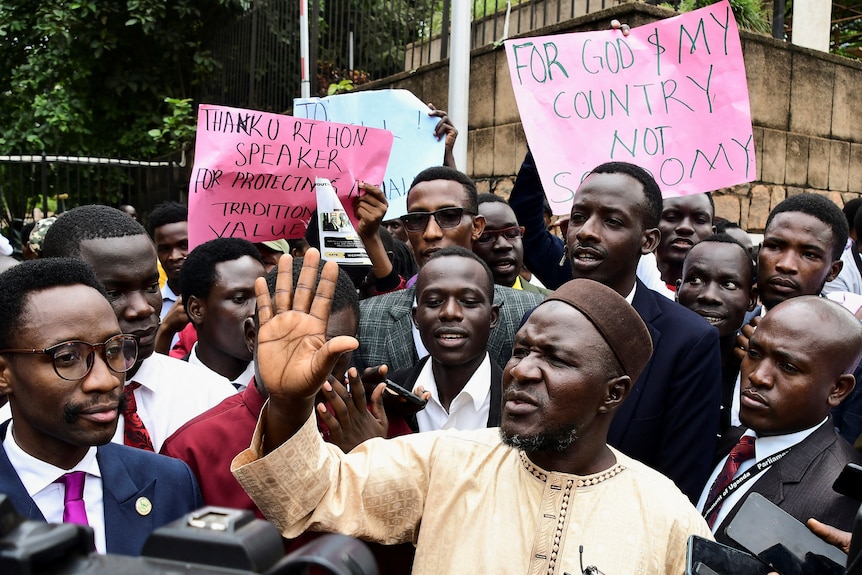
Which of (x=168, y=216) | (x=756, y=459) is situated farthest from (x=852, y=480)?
(x=168, y=216)

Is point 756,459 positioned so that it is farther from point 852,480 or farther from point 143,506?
point 143,506

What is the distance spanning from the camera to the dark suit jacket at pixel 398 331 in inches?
138

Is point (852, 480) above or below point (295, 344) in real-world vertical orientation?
below

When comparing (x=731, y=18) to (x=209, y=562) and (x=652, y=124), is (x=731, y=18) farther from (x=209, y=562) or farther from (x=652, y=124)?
(x=209, y=562)

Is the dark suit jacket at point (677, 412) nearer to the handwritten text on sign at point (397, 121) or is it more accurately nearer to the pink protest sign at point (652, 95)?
the pink protest sign at point (652, 95)

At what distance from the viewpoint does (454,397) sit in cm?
311

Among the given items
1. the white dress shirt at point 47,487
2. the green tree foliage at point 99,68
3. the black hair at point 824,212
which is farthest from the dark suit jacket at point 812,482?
the green tree foliage at point 99,68

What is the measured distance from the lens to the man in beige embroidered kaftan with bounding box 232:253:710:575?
6.15 ft

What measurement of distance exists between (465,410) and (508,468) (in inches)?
35.7

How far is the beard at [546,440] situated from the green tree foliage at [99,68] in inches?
437

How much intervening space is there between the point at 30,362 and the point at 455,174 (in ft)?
8.15

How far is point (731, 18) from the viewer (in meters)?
4.37

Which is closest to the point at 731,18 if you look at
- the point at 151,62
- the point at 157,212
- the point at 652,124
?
the point at 652,124

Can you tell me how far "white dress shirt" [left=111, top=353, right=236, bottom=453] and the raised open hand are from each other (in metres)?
1.07
